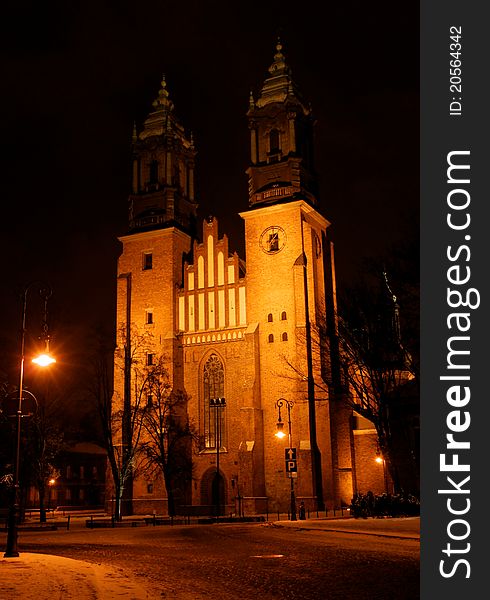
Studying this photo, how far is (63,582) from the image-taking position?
13.2 meters

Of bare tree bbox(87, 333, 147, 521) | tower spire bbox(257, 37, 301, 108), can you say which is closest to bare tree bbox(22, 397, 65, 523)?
bare tree bbox(87, 333, 147, 521)

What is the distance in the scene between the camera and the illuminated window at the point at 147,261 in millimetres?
56062

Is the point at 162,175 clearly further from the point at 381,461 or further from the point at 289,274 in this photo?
the point at 381,461

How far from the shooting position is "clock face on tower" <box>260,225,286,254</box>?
5153 centimetres

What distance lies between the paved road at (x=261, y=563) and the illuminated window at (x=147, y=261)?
30.7 metres

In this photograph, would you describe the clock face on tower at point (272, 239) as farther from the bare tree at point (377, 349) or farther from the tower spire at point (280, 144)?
the bare tree at point (377, 349)

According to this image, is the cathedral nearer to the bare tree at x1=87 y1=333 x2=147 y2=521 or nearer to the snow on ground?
the bare tree at x1=87 y1=333 x2=147 y2=521

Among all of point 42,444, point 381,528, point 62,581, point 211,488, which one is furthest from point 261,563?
point 211,488

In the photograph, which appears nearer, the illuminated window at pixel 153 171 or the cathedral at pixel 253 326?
the cathedral at pixel 253 326

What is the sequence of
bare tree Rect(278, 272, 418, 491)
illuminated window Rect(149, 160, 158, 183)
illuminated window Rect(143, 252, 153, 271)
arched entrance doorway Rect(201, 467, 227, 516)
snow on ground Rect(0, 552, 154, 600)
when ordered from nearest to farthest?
snow on ground Rect(0, 552, 154, 600) < bare tree Rect(278, 272, 418, 491) < arched entrance doorway Rect(201, 467, 227, 516) < illuminated window Rect(143, 252, 153, 271) < illuminated window Rect(149, 160, 158, 183)

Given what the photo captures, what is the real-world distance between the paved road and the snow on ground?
50 centimetres

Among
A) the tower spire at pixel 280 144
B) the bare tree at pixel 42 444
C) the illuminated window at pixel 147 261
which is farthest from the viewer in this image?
the illuminated window at pixel 147 261

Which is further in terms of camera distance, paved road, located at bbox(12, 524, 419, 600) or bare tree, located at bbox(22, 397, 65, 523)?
bare tree, located at bbox(22, 397, 65, 523)

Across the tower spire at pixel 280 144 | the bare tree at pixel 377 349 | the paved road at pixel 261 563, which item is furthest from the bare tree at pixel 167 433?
the paved road at pixel 261 563
